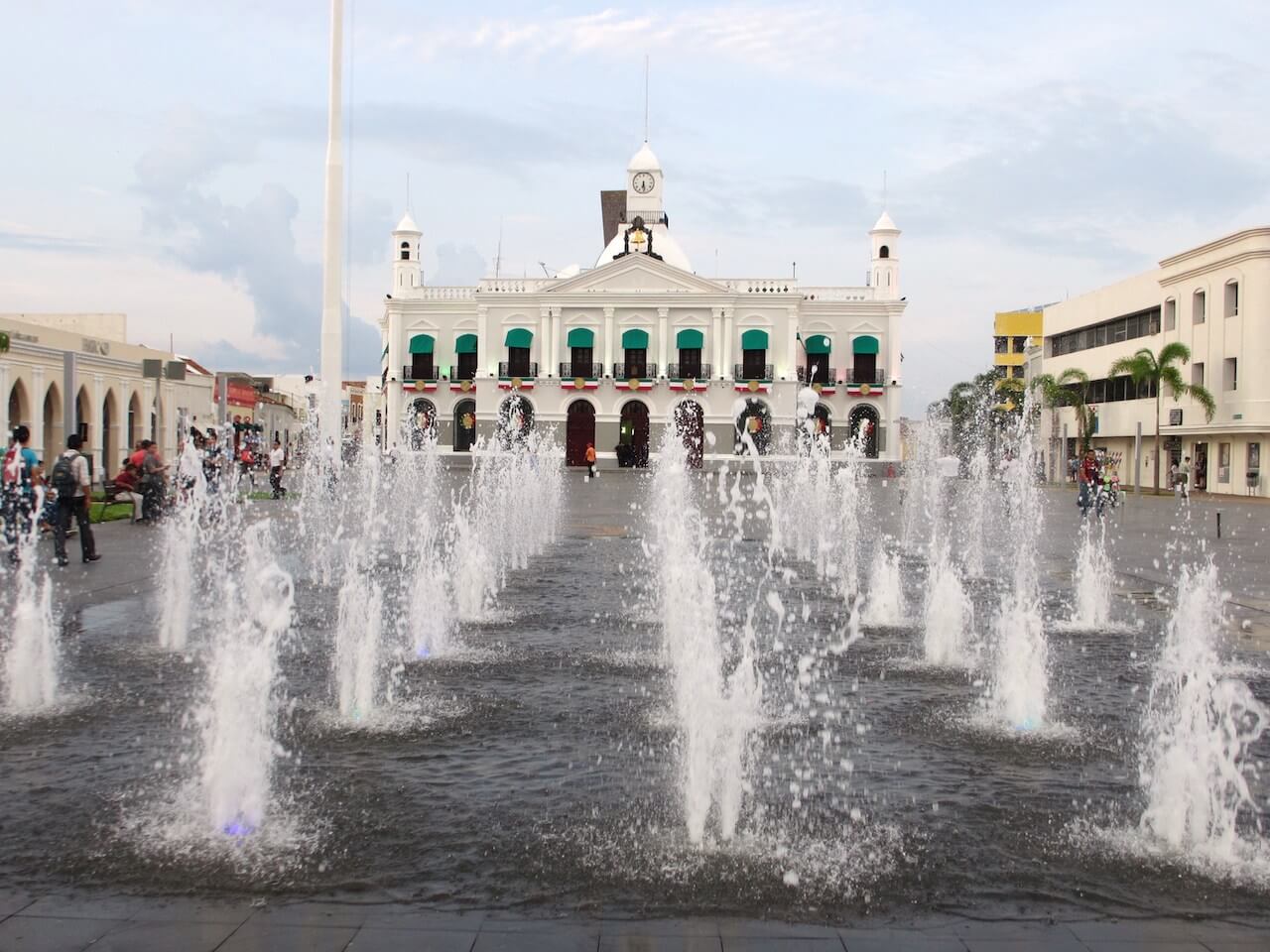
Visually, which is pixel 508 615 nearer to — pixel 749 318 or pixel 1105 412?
pixel 1105 412

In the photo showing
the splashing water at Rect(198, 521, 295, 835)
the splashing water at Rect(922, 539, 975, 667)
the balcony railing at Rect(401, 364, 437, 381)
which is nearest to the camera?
the splashing water at Rect(198, 521, 295, 835)

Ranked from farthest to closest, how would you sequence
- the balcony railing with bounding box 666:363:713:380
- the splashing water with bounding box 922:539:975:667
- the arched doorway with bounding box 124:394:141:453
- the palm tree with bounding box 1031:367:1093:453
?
1. the balcony railing with bounding box 666:363:713:380
2. the palm tree with bounding box 1031:367:1093:453
3. the arched doorway with bounding box 124:394:141:453
4. the splashing water with bounding box 922:539:975:667

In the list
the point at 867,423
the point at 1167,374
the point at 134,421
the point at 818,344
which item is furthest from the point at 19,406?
the point at 867,423

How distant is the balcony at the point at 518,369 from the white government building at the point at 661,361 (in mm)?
72

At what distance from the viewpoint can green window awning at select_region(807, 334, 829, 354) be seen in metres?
59.0

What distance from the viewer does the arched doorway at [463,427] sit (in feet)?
194

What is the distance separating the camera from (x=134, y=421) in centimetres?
4162

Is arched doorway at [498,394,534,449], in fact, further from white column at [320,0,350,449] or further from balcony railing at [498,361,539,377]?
white column at [320,0,350,449]

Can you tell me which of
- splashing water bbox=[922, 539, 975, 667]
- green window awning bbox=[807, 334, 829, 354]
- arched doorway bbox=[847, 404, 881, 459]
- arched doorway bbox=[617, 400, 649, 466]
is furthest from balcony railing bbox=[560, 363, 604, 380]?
splashing water bbox=[922, 539, 975, 667]

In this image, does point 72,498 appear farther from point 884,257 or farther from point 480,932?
point 884,257

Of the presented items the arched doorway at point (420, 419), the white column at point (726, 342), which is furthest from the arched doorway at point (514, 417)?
the white column at point (726, 342)

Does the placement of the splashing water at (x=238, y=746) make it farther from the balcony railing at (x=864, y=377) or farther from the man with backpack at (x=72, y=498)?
the balcony railing at (x=864, y=377)

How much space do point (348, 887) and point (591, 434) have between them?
5342 centimetres

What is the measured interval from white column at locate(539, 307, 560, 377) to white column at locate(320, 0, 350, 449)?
2718 centimetres
